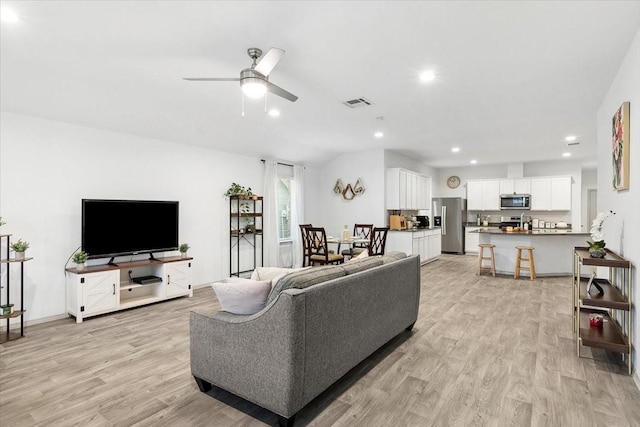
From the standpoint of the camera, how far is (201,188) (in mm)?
5859

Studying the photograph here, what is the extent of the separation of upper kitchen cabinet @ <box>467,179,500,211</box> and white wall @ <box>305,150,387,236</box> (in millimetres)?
3896

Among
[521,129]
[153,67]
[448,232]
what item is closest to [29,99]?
[153,67]

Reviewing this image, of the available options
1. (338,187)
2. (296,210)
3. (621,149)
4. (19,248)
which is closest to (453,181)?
(338,187)

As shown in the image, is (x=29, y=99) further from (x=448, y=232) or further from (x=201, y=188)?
(x=448, y=232)

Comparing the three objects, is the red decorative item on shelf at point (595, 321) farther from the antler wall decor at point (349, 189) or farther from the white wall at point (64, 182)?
the white wall at point (64, 182)

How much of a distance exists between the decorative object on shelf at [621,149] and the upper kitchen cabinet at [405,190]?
4337 millimetres

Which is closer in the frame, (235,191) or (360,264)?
(360,264)

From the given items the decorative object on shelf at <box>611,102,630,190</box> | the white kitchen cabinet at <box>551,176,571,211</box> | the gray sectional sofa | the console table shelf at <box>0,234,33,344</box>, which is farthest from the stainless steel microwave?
the console table shelf at <box>0,234,33,344</box>

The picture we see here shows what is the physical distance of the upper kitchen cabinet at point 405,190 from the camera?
750 cm

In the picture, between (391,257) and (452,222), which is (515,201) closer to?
(452,222)

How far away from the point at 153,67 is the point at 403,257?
10.4 feet

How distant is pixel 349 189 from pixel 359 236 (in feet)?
4.13

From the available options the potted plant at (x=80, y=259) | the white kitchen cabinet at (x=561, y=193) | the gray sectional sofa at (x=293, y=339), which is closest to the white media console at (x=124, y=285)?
the potted plant at (x=80, y=259)

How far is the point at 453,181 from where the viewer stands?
10625mm
